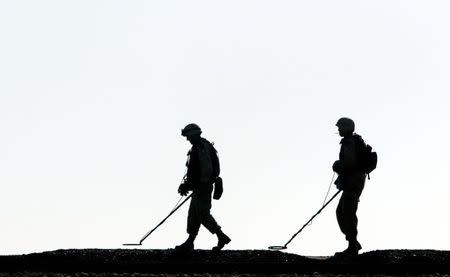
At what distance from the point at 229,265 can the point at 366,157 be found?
3243 mm

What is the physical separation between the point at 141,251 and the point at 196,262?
7.95 ft

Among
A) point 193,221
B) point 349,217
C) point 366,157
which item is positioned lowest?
point 349,217

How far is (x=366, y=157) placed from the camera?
76.6ft

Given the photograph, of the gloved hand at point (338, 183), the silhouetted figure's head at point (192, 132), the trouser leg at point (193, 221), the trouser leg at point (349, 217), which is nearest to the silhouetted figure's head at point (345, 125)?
the gloved hand at point (338, 183)

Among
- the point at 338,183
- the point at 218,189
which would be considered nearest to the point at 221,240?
the point at 218,189

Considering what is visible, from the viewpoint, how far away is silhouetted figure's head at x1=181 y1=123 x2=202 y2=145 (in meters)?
24.0

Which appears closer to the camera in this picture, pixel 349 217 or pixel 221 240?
pixel 349 217

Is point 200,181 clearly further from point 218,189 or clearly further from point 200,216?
point 200,216

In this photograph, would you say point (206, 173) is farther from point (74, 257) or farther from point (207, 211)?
point (74, 257)

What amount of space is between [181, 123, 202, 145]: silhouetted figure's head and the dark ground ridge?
205cm

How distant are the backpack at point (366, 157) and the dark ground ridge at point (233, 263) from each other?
141cm

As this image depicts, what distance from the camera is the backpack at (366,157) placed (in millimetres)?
23297

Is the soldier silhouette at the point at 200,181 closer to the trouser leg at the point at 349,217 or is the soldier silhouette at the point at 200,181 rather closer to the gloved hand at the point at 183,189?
the gloved hand at the point at 183,189

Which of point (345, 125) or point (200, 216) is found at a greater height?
point (345, 125)
